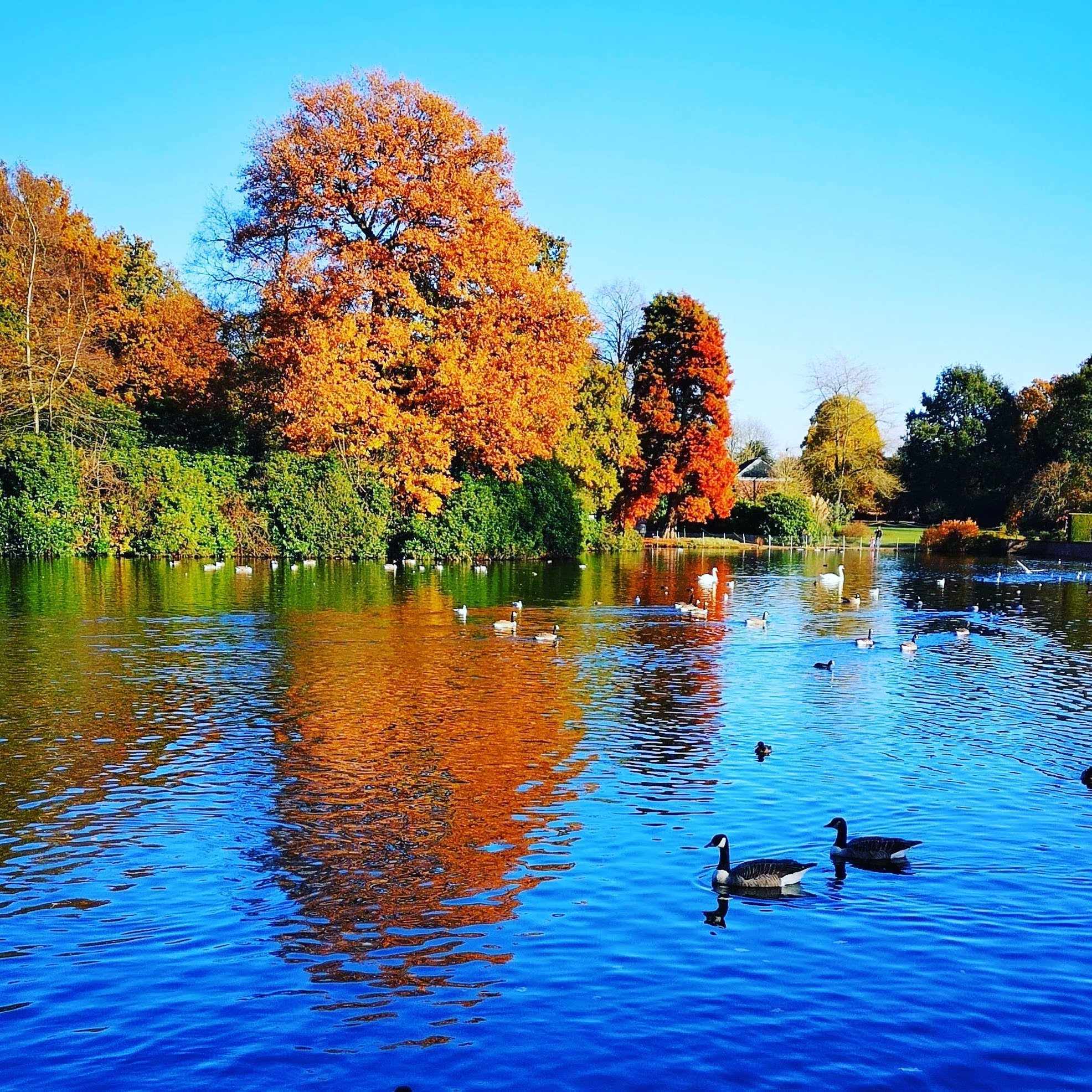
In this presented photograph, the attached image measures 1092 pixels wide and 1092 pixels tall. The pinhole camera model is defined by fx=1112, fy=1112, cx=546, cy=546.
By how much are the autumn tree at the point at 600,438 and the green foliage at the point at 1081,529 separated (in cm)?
2500

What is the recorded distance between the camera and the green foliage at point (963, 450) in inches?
3391

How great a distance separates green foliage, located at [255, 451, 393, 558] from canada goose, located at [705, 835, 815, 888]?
38.9 m

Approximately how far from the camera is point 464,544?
51.2 meters

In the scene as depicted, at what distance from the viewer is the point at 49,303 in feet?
168

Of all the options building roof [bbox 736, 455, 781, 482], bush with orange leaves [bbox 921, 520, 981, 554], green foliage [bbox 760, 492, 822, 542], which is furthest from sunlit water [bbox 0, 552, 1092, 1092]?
building roof [bbox 736, 455, 781, 482]

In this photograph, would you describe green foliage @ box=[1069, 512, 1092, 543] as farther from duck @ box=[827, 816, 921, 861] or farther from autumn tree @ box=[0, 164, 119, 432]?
duck @ box=[827, 816, 921, 861]

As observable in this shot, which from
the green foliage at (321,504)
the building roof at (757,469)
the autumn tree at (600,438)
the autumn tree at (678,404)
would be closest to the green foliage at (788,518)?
the autumn tree at (678,404)

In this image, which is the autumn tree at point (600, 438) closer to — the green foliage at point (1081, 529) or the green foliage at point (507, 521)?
the green foliage at point (507, 521)

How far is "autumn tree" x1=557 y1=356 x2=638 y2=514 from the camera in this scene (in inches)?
2400

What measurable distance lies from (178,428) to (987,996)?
5378 centimetres

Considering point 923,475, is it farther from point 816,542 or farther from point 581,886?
point 581,886

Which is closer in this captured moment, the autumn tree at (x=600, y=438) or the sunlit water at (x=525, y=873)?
the sunlit water at (x=525, y=873)

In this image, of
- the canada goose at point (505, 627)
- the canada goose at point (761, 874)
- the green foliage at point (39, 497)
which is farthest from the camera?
the green foliage at point (39, 497)

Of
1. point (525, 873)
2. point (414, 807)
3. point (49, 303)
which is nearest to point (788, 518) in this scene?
point (49, 303)
